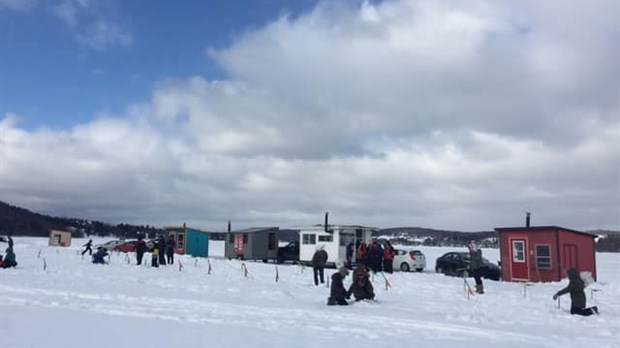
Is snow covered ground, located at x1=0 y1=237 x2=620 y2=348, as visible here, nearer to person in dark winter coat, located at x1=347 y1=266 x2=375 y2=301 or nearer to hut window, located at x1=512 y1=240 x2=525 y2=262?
person in dark winter coat, located at x1=347 y1=266 x2=375 y2=301

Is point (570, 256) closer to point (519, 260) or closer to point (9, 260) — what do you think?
point (519, 260)

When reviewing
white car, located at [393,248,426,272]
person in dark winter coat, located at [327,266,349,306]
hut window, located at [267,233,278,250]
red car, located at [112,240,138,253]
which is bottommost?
person in dark winter coat, located at [327,266,349,306]

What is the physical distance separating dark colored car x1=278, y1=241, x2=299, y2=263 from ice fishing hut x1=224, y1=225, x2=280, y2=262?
0.41 m

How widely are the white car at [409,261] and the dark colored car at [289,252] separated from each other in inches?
302

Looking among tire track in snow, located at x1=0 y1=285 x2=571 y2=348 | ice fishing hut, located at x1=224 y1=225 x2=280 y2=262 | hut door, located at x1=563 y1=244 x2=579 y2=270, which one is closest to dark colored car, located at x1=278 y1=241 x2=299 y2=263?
ice fishing hut, located at x1=224 y1=225 x2=280 y2=262

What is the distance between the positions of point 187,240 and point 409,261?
17695 mm

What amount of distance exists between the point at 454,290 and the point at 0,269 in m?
17.0

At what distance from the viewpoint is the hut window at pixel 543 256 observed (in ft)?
78.2

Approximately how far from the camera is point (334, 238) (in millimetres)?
31141

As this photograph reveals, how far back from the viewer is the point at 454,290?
60.0 ft

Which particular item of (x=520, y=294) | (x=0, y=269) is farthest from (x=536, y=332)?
(x=0, y=269)

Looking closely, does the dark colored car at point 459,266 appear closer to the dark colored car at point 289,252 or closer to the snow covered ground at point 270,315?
the snow covered ground at point 270,315

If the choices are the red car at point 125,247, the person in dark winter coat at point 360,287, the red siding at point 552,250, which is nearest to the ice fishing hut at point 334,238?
the red siding at point 552,250

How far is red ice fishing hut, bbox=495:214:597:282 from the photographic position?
936 inches
